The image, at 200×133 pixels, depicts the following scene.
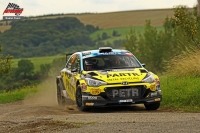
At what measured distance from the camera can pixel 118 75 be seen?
540 inches

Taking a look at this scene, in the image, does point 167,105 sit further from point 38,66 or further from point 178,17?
point 38,66

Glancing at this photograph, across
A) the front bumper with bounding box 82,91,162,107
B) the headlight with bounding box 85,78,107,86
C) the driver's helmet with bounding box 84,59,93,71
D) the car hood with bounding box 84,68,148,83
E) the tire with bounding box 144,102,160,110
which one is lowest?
the tire with bounding box 144,102,160,110

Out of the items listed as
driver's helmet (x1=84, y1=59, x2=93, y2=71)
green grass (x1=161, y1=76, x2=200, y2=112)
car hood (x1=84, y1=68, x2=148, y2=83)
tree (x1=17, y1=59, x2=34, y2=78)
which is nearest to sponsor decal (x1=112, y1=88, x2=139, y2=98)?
car hood (x1=84, y1=68, x2=148, y2=83)

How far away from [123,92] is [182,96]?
8.41 ft

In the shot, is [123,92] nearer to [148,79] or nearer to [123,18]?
[148,79]

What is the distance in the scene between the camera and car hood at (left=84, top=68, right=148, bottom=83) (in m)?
13.6

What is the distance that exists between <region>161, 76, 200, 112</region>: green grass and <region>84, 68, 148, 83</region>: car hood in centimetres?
144

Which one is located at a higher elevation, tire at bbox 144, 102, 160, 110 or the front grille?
the front grille

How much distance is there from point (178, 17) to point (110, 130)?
13.4 metres

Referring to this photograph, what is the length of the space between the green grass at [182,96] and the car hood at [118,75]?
56.8 inches

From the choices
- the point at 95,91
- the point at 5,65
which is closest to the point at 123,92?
the point at 95,91

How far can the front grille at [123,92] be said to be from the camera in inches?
533

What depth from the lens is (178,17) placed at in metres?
22.0

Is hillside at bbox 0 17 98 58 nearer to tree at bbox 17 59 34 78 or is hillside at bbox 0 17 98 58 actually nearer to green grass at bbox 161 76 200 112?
tree at bbox 17 59 34 78
